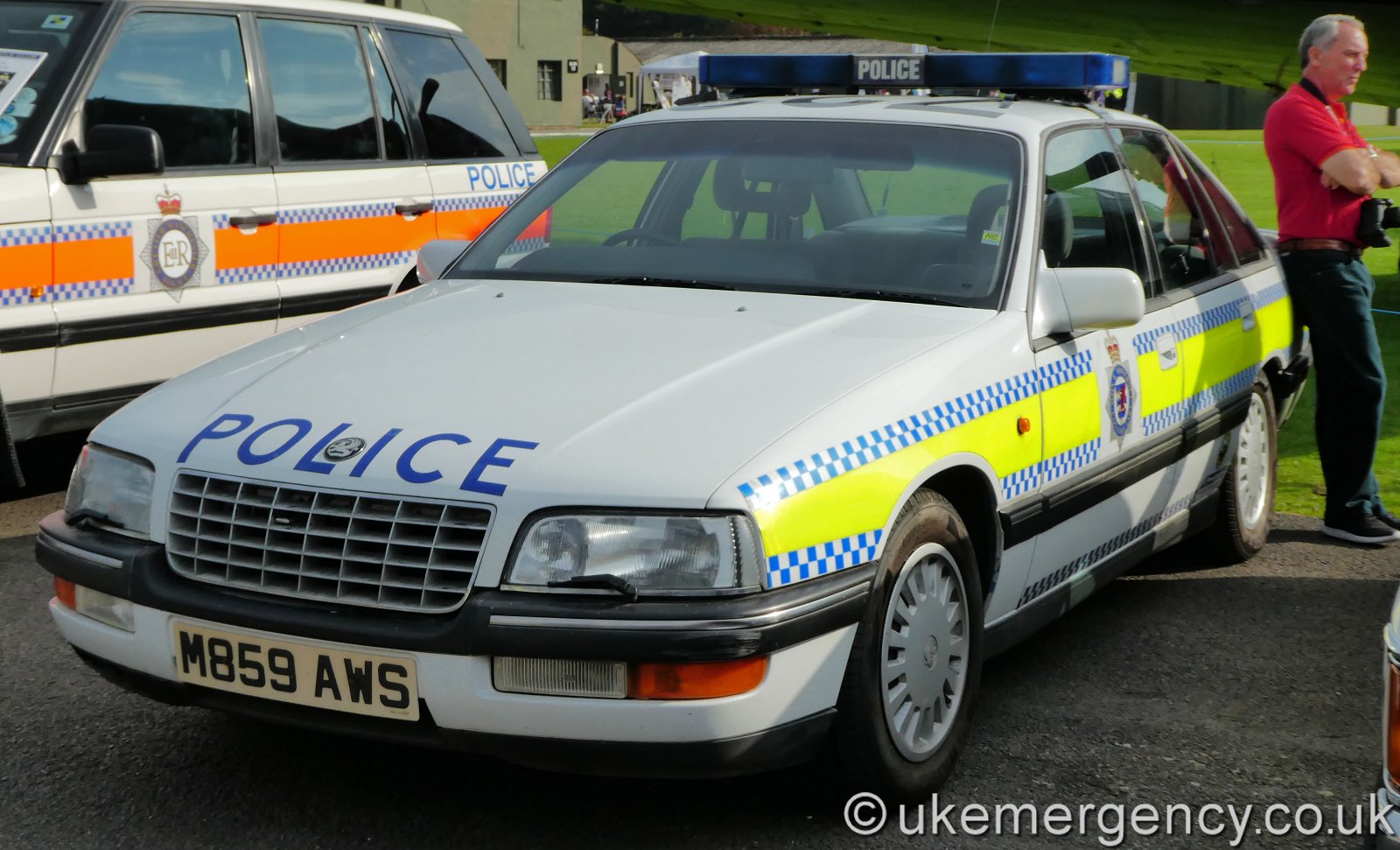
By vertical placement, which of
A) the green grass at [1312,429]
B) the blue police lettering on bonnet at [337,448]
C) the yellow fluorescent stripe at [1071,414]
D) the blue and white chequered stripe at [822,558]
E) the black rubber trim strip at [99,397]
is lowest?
the green grass at [1312,429]

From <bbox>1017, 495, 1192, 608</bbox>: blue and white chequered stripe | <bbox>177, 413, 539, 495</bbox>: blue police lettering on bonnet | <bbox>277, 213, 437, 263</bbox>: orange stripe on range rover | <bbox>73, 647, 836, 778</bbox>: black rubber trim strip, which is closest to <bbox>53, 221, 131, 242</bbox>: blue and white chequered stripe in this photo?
<bbox>277, 213, 437, 263</bbox>: orange stripe on range rover

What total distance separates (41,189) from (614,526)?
3259 mm

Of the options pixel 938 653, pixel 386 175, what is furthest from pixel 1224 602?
pixel 386 175

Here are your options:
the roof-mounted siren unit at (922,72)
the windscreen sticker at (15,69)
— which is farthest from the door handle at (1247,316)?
the windscreen sticker at (15,69)

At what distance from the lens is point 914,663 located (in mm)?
3211

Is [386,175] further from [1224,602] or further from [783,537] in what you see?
[783,537]

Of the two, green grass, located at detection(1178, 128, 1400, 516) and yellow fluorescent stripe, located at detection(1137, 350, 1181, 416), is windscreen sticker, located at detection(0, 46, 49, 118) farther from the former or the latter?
green grass, located at detection(1178, 128, 1400, 516)

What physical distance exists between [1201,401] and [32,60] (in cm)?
404

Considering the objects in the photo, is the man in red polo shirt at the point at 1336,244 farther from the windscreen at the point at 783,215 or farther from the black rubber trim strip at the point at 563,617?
the black rubber trim strip at the point at 563,617

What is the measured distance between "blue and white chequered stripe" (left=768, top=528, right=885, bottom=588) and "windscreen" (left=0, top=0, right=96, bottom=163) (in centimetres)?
356

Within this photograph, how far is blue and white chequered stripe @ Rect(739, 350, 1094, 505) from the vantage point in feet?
9.26

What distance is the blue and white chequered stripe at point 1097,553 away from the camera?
3.78m

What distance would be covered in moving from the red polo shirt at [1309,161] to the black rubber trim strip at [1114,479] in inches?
31.5

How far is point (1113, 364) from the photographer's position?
403 cm
